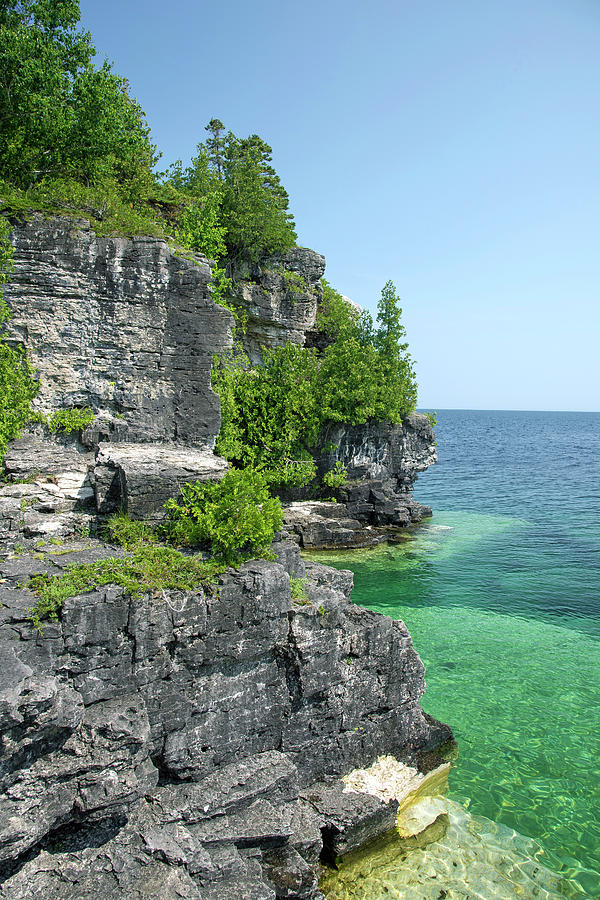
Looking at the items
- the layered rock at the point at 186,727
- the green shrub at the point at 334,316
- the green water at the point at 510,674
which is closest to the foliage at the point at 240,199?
the green shrub at the point at 334,316

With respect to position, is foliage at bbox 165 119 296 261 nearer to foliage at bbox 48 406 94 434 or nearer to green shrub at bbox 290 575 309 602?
foliage at bbox 48 406 94 434

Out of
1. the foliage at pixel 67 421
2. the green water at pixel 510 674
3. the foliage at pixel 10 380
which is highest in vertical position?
the foliage at pixel 10 380

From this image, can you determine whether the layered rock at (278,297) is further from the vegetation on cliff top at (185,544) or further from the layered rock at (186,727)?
the layered rock at (186,727)

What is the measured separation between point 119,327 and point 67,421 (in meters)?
2.50

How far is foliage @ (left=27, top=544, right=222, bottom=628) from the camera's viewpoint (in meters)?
6.00

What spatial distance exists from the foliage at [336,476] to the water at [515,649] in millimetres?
4348

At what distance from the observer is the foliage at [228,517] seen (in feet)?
24.8

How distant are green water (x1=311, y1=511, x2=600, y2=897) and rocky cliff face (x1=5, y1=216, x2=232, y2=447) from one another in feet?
28.1

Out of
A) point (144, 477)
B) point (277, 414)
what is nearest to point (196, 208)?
point (277, 414)

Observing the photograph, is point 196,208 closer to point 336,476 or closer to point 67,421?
point 67,421

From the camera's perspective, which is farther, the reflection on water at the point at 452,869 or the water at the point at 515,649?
the water at the point at 515,649

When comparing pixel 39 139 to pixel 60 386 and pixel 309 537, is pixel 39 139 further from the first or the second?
pixel 309 537

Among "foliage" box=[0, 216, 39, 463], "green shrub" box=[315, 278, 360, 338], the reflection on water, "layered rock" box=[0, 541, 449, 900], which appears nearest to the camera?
"layered rock" box=[0, 541, 449, 900]

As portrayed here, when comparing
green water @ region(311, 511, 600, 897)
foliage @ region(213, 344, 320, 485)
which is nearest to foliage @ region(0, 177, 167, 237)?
foliage @ region(213, 344, 320, 485)
